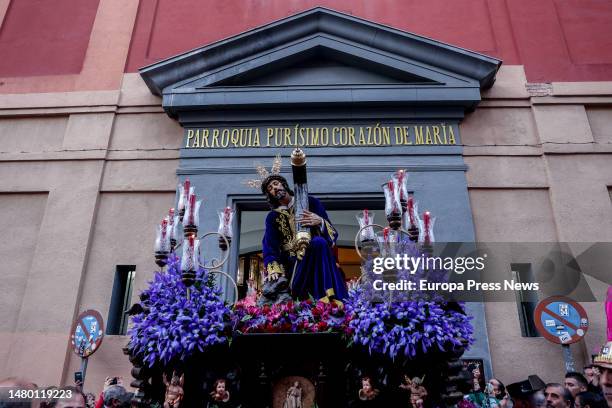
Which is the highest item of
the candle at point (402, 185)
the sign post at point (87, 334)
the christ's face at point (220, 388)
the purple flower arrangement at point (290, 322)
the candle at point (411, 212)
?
the candle at point (402, 185)

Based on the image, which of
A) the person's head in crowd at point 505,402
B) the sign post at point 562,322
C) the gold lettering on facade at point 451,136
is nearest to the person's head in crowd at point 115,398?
the person's head in crowd at point 505,402

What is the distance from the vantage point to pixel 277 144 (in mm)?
10117

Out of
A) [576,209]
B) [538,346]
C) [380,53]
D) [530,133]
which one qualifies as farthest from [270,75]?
[538,346]

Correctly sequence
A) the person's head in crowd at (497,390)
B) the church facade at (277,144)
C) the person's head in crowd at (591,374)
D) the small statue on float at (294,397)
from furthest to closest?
the church facade at (277,144) < the person's head in crowd at (497,390) < the person's head in crowd at (591,374) < the small statue on float at (294,397)

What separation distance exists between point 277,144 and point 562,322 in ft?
19.8

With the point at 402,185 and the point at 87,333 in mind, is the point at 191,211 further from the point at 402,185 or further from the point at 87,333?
the point at 87,333

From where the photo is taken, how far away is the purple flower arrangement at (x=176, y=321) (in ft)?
13.8

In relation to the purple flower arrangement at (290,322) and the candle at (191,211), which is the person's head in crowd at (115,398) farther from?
the candle at (191,211)

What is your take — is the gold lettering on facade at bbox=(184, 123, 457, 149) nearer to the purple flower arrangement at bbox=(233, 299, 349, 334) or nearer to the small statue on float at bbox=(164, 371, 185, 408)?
the purple flower arrangement at bbox=(233, 299, 349, 334)

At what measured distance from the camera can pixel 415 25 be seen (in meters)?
11.6

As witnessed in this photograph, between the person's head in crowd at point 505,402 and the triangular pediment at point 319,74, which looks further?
the triangular pediment at point 319,74

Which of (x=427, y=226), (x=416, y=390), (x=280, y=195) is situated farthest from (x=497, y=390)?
(x=280, y=195)

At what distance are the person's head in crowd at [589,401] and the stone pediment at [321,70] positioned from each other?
6.76m

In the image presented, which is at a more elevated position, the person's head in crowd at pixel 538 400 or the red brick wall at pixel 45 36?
the red brick wall at pixel 45 36
